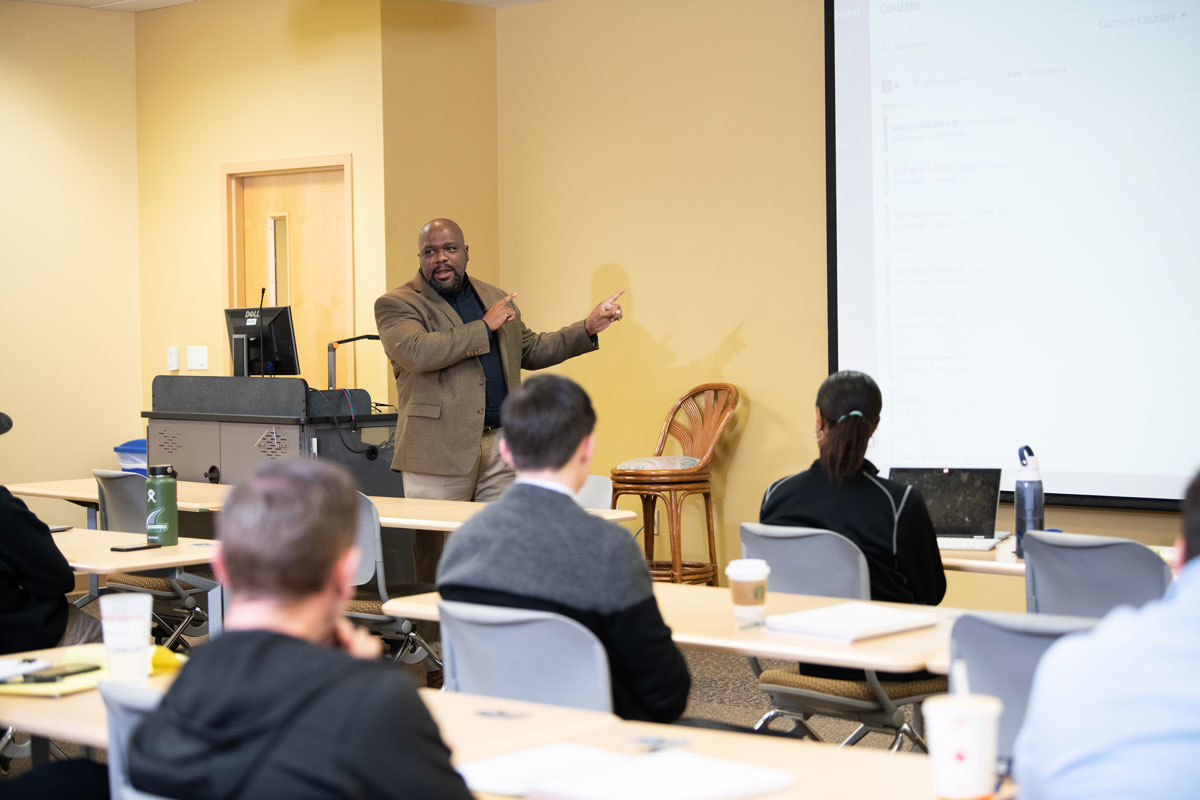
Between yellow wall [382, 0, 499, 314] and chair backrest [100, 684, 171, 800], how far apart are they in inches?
196

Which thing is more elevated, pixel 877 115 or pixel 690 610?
pixel 877 115

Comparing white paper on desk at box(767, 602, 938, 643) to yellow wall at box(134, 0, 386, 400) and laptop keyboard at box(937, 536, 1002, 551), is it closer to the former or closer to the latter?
laptop keyboard at box(937, 536, 1002, 551)

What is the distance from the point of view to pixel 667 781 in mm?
1475

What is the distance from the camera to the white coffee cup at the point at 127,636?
2.00 meters

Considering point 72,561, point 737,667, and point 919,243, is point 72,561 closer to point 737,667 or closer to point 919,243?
point 737,667

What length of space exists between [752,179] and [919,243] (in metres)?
1.01

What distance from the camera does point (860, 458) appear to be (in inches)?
120

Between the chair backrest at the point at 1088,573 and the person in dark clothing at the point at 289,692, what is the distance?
200 cm

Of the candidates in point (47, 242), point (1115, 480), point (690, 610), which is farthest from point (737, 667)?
point (47, 242)

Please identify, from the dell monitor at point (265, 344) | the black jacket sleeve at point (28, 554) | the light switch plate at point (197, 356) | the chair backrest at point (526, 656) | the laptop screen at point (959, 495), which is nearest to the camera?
the chair backrest at point (526, 656)

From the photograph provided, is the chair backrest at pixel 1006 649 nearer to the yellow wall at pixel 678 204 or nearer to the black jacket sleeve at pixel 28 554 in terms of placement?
the black jacket sleeve at pixel 28 554

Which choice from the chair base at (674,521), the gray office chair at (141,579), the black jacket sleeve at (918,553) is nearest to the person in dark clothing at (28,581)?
the gray office chair at (141,579)

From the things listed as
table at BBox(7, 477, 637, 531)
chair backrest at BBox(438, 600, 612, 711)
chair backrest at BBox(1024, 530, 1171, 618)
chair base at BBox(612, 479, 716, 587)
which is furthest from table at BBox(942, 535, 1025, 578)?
chair base at BBox(612, 479, 716, 587)

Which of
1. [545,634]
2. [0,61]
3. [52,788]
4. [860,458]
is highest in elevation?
[0,61]
